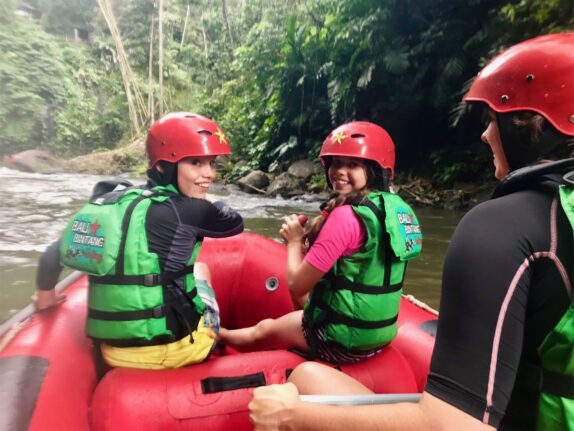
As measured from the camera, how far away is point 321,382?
1.42 meters

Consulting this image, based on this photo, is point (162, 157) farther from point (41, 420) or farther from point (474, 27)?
point (474, 27)

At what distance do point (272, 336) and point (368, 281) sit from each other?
26.7 inches

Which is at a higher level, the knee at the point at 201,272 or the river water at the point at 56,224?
the knee at the point at 201,272

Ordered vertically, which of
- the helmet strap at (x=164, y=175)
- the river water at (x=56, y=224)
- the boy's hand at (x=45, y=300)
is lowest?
the river water at (x=56, y=224)

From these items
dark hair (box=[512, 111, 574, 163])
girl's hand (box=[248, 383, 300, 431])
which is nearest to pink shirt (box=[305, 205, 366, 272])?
girl's hand (box=[248, 383, 300, 431])

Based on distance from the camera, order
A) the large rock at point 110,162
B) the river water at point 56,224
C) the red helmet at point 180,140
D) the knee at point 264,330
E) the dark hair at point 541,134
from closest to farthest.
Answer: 1. the dark hair at point 541,134
2. the red helmet at point 180,140
3. the knee at point 264,330
4. the river water at point 56,224
5. the large rock at point 110,162

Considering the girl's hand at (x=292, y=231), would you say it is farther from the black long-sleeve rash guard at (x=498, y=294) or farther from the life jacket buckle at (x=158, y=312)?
the black long-sleeve rash guard at (x=498, y=294)

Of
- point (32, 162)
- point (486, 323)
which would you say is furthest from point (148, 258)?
point (32, 162)

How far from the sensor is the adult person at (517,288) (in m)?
0.78

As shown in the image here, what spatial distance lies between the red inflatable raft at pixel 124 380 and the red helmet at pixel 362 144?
88 cm

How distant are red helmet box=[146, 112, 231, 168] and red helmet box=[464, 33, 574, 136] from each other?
132 cm

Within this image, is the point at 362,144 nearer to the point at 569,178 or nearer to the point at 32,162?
the point at 569,178

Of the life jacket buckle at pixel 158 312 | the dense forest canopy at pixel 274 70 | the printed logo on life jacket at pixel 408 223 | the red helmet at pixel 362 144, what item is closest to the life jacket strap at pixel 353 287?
the printed logo on life jacket at pixel 408 223

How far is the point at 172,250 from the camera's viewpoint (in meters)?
1.79
